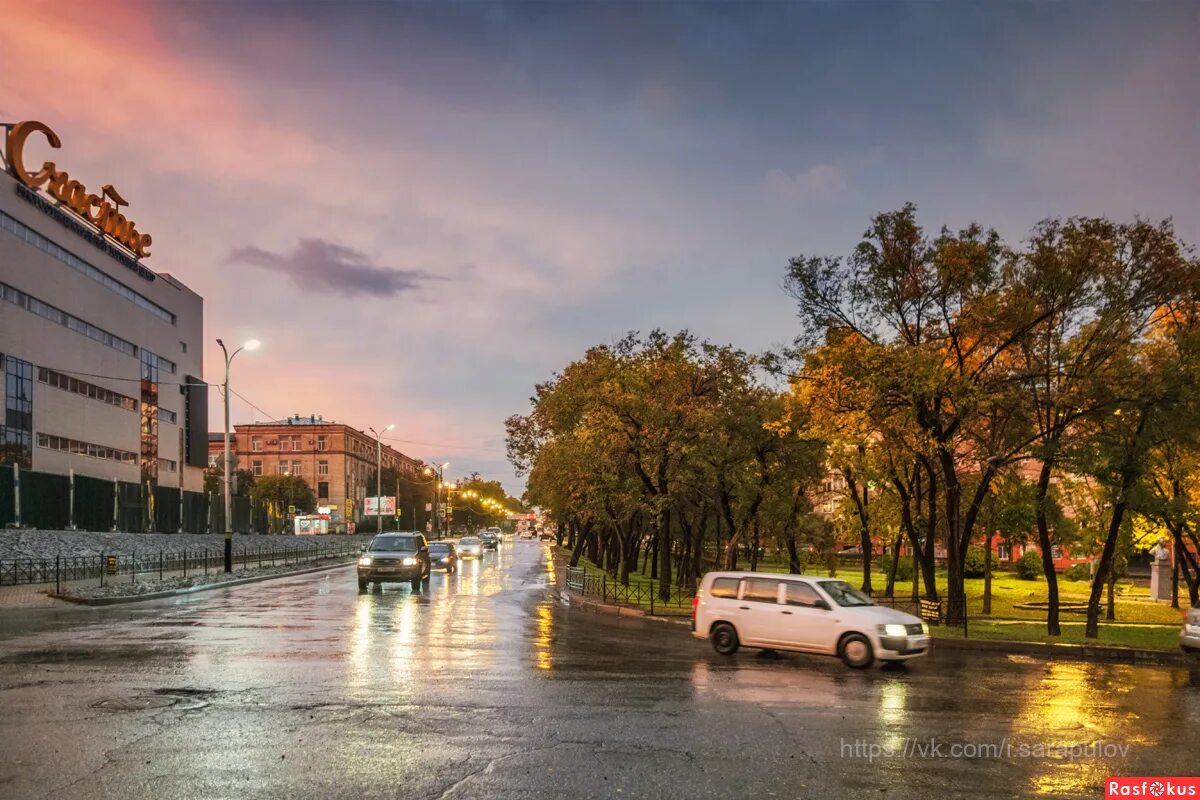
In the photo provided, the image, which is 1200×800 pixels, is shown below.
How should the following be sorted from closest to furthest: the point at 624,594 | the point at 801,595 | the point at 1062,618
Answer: the point at 801,595
the point at 624,594
the point at 1062,618

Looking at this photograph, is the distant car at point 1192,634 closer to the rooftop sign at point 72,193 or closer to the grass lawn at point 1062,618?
→ the grass lawn at point 1062,618

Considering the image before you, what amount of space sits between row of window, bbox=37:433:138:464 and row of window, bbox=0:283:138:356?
778 cm

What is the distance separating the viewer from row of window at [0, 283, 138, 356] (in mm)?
56312

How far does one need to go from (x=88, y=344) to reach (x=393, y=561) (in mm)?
45078

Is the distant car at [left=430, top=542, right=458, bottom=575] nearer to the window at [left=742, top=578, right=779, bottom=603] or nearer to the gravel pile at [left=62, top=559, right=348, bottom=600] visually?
the gravel pile at [left=62, top=559, right=348, bottom=600]

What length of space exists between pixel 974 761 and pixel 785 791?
2.35m

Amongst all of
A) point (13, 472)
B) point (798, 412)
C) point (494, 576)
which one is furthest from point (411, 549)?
point (13, 472)

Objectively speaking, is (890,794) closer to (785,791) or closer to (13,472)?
(785,791)

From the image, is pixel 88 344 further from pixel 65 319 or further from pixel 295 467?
pixel 295 467

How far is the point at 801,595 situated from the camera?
1641 cm

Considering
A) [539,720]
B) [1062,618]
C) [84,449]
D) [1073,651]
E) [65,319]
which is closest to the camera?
[539,720]

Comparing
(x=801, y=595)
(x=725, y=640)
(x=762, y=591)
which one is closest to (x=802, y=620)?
(x=801, y=595)

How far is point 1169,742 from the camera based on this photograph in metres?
9.52

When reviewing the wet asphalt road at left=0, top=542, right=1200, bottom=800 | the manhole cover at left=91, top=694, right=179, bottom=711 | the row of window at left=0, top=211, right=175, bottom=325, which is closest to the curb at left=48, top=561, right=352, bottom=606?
the wet asphalt road at left=0, top=542, right=1200, bottom=800
